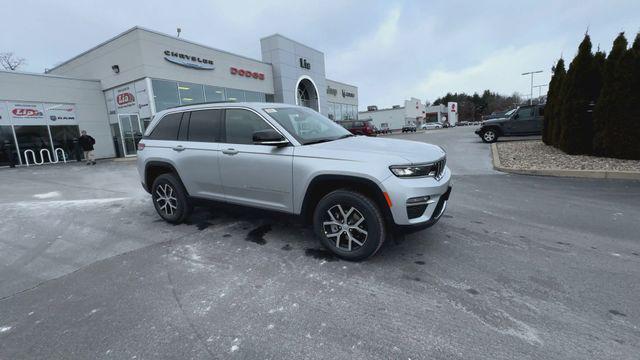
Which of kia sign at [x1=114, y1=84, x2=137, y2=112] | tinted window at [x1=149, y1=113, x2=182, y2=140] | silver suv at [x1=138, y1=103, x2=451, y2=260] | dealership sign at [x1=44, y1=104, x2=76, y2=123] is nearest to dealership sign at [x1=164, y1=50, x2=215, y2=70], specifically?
kia sign at [x1=114, y1=84, x2=137, y2=112]

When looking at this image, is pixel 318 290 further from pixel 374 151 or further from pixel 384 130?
pixel 384 130

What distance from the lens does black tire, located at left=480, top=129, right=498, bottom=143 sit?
52.4 feet

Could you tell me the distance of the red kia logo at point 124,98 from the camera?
17.5 m

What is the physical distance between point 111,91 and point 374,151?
20.7 m

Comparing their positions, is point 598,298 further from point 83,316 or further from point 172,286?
point 83,316

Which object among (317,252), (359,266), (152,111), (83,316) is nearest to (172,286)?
(83,316)

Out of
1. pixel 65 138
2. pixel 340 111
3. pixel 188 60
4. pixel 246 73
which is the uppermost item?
pixel 188 60

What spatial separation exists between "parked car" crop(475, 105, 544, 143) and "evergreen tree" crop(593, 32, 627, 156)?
7.05 m

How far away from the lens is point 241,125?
403cm

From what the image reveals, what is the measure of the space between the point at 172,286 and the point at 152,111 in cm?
1626

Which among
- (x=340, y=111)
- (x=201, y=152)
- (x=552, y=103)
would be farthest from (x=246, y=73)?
(x=201, y=152)

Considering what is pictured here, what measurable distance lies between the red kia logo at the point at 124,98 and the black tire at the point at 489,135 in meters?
19.3

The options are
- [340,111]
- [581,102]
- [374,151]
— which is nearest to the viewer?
[374,151]

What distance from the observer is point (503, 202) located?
5.62 metres
